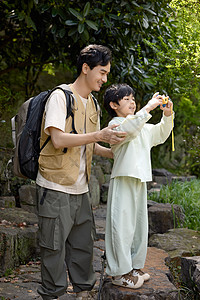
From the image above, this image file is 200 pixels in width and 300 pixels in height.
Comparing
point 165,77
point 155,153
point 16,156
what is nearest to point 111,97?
point 16,156

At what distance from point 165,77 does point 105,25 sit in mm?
1403

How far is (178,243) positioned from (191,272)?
1107 mm

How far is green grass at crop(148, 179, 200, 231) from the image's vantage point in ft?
17.7

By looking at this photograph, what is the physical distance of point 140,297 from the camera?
2682 millimetres

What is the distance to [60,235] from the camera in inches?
106

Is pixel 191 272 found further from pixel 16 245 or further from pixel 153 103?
pixel 16 245

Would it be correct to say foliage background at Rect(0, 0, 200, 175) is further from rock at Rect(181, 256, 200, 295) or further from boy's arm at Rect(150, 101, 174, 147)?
rock at Rect(181, 256, 200, 295)

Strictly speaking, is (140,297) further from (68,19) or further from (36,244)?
(68,19)

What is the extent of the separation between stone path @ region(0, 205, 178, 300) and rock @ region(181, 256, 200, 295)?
173 millimetres

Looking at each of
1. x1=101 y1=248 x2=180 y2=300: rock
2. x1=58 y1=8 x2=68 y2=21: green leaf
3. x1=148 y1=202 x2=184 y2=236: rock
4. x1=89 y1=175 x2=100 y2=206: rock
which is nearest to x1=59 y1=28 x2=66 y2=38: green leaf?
x1=58 y1=8 x2=68 y2=21: green leaf

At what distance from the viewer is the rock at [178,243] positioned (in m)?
4.11

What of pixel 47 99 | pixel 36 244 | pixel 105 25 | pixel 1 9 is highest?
pixel 1 9

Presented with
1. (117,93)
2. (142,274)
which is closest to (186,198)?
(142,274)

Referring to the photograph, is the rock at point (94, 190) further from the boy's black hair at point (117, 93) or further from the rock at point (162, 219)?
the boy's black hair at point (117, 93)
